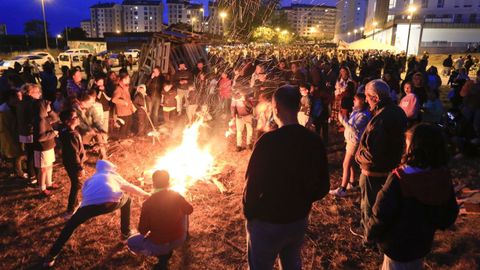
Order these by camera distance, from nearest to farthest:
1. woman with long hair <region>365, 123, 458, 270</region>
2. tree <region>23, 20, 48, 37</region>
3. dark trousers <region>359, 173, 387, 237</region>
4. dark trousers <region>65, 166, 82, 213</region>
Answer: woman with long hair <region>365, 123, 458, 270</region> < dark trousers <region>359, 173, 387, 237</region> < dark trousers <region>65, 166, 82, 213</region> < tree <region>23, 20, 48, 37</region>

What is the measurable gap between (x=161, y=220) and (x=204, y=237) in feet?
4.17

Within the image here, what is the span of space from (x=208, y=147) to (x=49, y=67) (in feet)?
19.1

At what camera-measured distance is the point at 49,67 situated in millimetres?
10883

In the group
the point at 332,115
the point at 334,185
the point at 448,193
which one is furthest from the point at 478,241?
the point at 332,115

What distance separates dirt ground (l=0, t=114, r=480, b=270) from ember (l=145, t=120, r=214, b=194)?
258 millimetres

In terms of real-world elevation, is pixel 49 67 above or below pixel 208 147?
above

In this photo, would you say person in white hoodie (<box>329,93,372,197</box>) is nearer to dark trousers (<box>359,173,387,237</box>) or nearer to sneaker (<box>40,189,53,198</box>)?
dark trousers (<box>359,173,387,237</box>)

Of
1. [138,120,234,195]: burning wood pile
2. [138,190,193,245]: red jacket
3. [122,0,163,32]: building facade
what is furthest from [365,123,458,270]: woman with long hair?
[122,0,163,32]: building facade

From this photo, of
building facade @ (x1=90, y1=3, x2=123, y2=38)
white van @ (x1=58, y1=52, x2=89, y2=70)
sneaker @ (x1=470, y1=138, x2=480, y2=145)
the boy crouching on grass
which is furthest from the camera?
building facade @ (x1=90, y1=3, x2=123, y2=38)

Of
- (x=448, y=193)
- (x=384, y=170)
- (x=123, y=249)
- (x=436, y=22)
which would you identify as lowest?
(x=123, y=249)

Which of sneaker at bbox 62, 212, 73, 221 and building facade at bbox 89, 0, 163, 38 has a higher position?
building facade at bbox 89, 0, 163, 38

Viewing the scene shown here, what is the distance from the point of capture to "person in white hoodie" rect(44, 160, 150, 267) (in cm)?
418

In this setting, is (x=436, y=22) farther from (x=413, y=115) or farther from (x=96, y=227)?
(x=96, y=227)

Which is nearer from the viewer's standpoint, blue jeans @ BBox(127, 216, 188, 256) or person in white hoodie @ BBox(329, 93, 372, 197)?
blue jeans @ BBox(127, 216, 188, 256)
